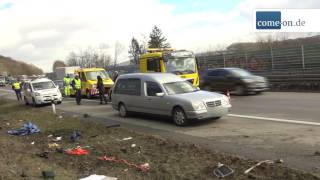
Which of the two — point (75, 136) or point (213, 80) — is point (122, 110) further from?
point (213, 80)

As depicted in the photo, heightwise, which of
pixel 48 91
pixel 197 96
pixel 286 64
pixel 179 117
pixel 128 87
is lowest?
pixel 179 117

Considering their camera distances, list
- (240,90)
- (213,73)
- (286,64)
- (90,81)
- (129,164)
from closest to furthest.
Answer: (129,164) → (240,90) → (213,73) → (286,64) → (90,81)

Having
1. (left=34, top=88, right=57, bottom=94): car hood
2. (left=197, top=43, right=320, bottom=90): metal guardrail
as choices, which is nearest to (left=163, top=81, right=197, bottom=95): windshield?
(left=197, top=43, right=320, bottom=90): metal guardrail

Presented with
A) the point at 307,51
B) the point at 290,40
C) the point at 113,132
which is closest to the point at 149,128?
the point at 113,132

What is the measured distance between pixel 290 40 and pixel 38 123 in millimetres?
33837

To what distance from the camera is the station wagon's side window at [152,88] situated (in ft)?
53.2

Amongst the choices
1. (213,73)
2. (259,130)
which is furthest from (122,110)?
(213,73)

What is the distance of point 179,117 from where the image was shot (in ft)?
49.4

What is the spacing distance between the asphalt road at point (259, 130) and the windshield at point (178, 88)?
1.01 m

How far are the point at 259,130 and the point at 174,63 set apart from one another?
11.3 meters

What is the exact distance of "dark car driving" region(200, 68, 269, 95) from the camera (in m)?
25.7

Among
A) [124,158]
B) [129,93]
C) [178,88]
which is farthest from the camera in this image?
[129,93]

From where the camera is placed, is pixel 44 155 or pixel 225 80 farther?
pixel 225 80

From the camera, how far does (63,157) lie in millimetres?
10578
